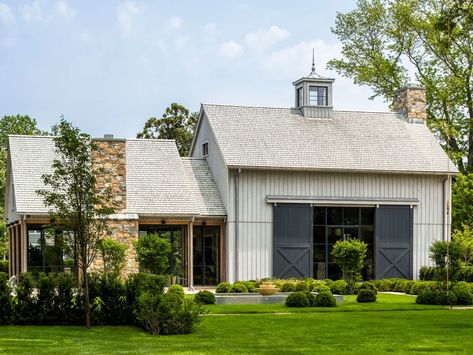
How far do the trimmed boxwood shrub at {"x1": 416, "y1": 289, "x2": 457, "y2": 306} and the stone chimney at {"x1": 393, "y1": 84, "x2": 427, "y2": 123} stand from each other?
14659mm

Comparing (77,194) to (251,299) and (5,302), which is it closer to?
(5,302)

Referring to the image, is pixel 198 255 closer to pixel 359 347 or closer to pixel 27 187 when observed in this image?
pixel 27 187

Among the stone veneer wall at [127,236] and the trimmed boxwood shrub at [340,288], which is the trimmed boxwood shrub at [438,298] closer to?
the trimmed boxwood shrub at [340,288]

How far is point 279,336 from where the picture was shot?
1833 cm

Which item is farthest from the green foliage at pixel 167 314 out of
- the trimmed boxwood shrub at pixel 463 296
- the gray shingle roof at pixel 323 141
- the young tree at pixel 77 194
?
the gray shingle roof at pixel 323 141

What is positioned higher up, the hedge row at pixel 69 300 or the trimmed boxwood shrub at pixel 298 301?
the hedge row at pixel 69 300

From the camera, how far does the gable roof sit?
33375 millimetres

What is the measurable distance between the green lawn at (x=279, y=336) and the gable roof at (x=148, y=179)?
1181cm

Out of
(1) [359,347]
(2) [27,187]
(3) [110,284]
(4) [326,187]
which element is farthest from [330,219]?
(1) [359,347]

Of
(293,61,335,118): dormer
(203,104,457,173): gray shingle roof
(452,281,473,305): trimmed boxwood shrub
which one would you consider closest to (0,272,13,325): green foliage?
(452,281,473,305): trimmed boxwood shrub

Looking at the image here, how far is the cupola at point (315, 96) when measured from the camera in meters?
38.5

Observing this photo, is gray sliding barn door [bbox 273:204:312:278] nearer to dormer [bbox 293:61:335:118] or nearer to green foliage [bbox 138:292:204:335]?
dormer [bbox 293:61:335:118]

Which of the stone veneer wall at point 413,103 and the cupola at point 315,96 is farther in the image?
the stone veneer wall at point 413,103

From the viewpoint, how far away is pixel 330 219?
35.9 m
